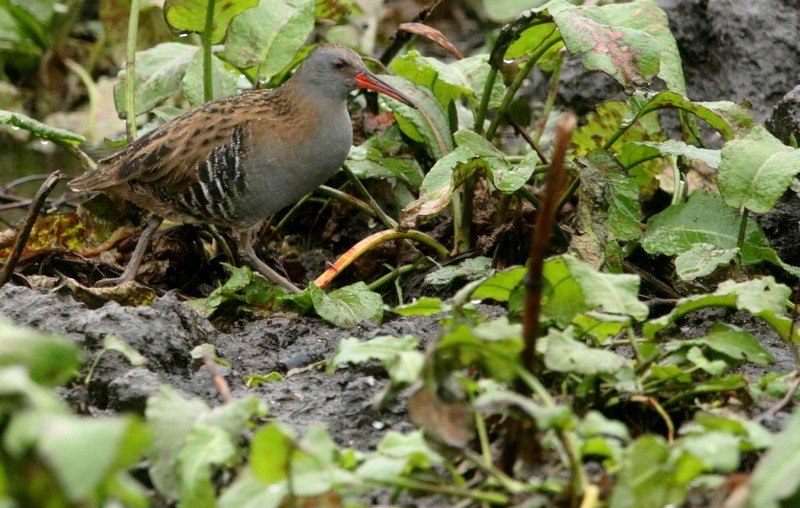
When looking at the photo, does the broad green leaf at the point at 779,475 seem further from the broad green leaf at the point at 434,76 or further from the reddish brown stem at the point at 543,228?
the broad green leaf at the point at 434,76

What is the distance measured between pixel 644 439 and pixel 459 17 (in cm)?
720

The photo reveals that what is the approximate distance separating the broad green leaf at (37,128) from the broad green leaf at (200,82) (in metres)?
0.59

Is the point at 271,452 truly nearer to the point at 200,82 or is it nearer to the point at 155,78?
the point at 200,82

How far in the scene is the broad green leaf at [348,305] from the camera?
388 centimetres

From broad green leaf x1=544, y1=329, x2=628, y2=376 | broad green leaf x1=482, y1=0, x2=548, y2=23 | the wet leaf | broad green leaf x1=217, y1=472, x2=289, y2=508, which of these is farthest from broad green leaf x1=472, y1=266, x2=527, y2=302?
broad green leaf x1=482, y1=0, x2=548, y2=23

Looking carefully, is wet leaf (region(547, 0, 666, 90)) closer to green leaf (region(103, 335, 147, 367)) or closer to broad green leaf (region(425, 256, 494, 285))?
broad green leaf (region(425, 256, 494, 285))

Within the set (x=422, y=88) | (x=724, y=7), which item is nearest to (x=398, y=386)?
(x=422, y=88)

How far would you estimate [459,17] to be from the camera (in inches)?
354

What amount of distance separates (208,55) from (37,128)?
0.76m

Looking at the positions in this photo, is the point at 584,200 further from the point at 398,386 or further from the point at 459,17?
the point at 459,17

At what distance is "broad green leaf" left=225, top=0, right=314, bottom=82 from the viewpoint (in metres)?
5.09

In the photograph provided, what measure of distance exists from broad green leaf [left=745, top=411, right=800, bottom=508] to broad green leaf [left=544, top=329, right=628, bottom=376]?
0.55 metres

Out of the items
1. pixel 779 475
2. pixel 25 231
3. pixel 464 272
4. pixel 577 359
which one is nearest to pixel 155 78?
pixel 25 231

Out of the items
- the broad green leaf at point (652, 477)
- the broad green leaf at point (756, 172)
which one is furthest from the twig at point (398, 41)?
the broad green leaf at point (652, 477)
